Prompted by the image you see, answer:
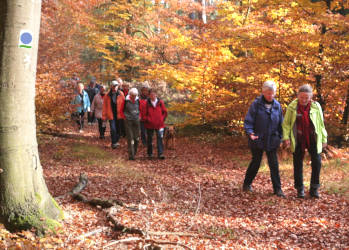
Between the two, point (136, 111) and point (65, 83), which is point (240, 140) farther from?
point (65, 83)

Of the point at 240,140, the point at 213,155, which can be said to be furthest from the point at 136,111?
the point at 240,140

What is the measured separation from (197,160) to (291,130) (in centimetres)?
414

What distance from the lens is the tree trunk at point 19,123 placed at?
11.5 ft

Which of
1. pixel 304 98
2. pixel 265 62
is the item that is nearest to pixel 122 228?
pixel 304 98

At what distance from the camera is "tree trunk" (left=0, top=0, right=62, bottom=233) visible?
352 centimetres

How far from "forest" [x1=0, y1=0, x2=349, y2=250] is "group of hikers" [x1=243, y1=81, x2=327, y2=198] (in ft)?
0.51

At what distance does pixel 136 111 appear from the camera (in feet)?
30.3

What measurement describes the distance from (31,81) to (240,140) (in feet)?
30.1

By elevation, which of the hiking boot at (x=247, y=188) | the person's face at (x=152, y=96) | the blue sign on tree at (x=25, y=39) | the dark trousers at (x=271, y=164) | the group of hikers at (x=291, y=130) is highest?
the blue sign on tree at (x=25, y=39)

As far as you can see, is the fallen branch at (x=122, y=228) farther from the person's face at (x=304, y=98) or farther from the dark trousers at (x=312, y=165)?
the person's face at (x=304, y=98)

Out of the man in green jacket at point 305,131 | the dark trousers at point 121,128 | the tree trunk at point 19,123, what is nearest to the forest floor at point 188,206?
the tree trunk at point 19,123

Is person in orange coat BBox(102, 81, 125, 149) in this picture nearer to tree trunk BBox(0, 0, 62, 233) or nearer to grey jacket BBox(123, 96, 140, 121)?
grey jacket BBox(123, 96, 140, 121)

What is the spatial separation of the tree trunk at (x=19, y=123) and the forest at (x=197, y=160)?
0.4 inches

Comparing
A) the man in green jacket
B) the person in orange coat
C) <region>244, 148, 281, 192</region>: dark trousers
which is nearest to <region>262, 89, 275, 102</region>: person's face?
the man in green jacket
